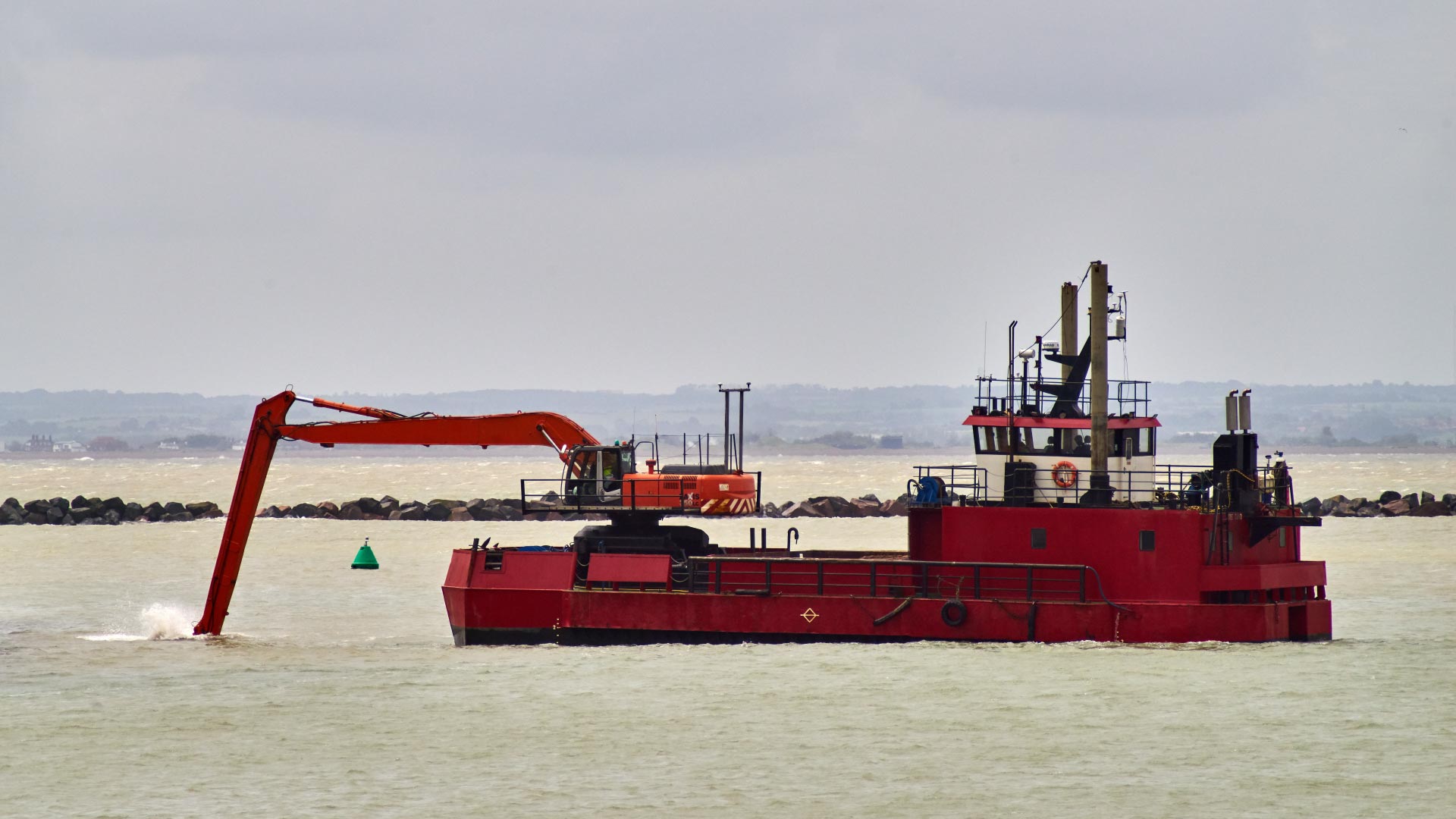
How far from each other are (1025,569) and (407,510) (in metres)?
47.0

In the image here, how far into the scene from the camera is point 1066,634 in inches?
1059

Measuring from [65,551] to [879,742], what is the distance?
130 ft

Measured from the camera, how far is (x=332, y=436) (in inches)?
1224

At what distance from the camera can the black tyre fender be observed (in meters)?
27.1

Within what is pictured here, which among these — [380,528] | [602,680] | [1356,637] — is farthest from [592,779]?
[380,528]

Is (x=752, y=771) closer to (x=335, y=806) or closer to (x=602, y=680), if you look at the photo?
(x=335, y=806)

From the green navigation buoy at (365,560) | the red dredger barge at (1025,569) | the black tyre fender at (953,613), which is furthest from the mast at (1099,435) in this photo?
the green navigation buoy at (365,560)

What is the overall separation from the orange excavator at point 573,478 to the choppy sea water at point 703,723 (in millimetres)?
2305

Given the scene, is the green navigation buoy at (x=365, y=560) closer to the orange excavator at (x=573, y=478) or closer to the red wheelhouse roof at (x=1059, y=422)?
the orange excavator at (x=573, y=478)

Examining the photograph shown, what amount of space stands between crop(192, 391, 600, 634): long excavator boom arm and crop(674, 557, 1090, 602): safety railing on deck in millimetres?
3860

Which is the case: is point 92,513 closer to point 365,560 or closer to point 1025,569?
point 365,560

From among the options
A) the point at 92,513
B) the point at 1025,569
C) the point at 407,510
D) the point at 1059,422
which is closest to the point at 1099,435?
the point at 1059,422

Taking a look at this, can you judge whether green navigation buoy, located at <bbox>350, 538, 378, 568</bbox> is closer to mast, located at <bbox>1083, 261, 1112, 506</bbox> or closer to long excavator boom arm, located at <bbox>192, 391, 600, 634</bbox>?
long excavator boom arm, located at <bbox>192, 391, 600, 634</bbox>

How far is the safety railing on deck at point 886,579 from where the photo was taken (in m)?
27.3
